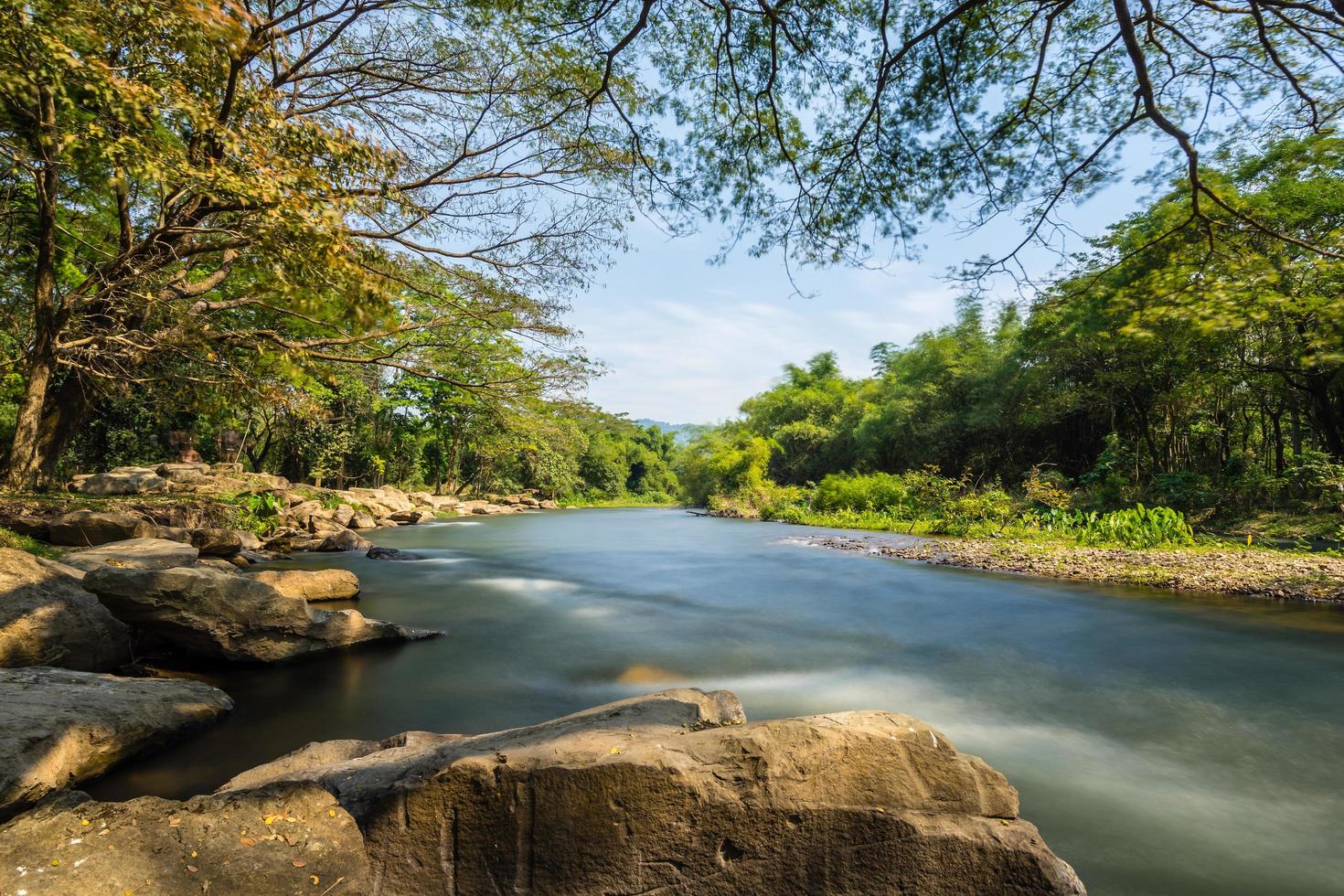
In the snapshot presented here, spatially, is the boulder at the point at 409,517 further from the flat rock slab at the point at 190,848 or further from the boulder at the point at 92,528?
the flat rock slab at the point at 190,848

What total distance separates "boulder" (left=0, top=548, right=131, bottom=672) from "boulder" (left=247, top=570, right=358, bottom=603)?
61.3 inches

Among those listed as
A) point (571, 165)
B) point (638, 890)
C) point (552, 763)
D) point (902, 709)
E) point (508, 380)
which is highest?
point (571, 165)

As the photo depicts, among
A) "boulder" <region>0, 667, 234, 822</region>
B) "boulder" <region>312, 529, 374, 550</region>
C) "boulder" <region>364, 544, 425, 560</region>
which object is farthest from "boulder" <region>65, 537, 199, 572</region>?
"boulder" <region>312, 529, 374, 550</region>

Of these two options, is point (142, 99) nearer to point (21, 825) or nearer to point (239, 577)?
point (239, 577)

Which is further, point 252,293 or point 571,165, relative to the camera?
point 571,165

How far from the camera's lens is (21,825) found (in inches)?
67.0

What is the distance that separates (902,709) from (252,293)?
9.55 meters

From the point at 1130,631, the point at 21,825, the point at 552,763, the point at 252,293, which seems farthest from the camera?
the point at 252,293

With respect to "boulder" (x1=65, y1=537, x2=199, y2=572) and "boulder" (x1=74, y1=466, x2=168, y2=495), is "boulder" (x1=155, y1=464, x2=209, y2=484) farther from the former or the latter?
"boulder" (x1=65, y1=537, x2=199, y2=572)

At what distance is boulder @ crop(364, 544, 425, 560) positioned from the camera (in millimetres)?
11086

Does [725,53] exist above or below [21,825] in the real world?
above

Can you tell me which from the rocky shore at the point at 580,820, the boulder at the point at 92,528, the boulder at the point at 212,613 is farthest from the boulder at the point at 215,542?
the rocky shore at the point at 580,820

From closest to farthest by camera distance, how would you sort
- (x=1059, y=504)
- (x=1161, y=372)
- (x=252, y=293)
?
(x=252, y=293) < (x=1059, y=504) < (x=1161, y=372)

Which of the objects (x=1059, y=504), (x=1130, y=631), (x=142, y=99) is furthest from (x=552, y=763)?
(x=1059, y=504)
